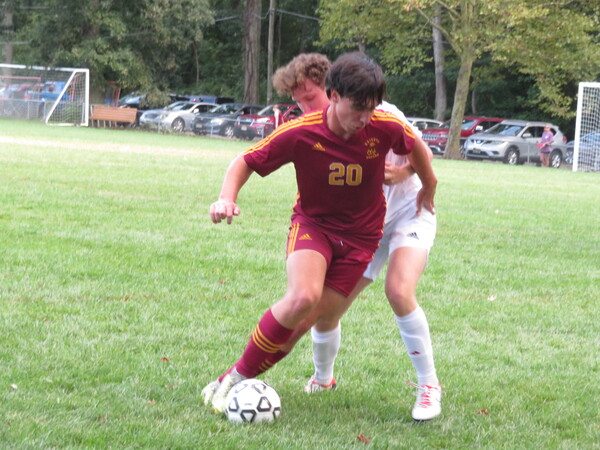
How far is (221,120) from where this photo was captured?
4119 centimetres

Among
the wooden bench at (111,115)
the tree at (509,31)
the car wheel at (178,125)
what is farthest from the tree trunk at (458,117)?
the wooden bench at (111,115)

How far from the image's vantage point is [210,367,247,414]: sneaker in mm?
4504

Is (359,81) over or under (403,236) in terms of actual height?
over

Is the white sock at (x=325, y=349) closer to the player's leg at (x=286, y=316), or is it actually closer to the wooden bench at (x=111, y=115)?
the player's leg at (x=286, y=316)

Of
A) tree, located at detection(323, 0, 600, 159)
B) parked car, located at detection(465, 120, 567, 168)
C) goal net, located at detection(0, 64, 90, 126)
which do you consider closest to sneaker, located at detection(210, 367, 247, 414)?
tree, located at detection(323, 0, 600, 159)

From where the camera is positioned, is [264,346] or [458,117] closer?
[264,346]

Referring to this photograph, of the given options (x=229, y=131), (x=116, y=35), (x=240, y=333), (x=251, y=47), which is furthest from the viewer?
(x=251, y=47)

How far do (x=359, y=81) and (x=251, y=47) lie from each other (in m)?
46.7

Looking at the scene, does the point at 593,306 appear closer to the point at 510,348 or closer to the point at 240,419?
the point at 510,348

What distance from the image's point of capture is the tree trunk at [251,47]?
164 ft

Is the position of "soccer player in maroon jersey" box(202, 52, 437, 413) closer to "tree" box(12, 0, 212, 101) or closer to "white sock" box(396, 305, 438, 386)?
"white sock" box(396, 305, 438, 386)

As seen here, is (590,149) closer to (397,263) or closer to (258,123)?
(258,123)

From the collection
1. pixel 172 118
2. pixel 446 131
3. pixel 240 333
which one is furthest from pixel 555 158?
pixel 240 333

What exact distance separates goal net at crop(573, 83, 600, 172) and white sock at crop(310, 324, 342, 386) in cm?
2743
